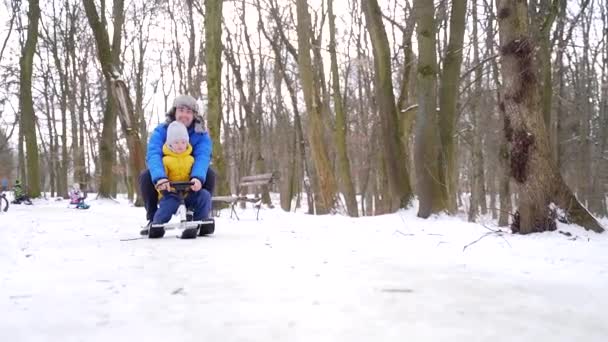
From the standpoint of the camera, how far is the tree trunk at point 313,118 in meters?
9.98

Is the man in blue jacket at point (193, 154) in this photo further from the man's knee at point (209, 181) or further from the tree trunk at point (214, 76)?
the tree trunk at point (214, 76)

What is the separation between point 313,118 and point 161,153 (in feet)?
20.4

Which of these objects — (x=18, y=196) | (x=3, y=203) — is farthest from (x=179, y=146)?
(x=18, y=196)

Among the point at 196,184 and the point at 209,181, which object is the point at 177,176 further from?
the point at 209,181

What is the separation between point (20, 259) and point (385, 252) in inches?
95.7

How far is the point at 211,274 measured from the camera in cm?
234

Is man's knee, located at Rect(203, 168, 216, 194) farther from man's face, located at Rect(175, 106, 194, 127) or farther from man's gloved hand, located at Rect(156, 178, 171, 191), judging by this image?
man's gloved hand, located at Rect(156, 178, 171, 191)

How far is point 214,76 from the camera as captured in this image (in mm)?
9219

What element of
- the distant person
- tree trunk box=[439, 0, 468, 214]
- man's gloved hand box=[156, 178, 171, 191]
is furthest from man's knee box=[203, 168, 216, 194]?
the distant person

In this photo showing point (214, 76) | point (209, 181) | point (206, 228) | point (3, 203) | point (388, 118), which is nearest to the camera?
point (206, 228)

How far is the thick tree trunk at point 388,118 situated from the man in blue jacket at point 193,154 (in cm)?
349

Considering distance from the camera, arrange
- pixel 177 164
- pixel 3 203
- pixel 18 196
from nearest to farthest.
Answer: pixel 177 164, pixel 3 203, pixel 18 196

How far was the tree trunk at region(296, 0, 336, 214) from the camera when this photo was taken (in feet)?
32.7

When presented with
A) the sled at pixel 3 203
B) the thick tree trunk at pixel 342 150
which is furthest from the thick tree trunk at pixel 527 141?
the sled at pixel 3 203
